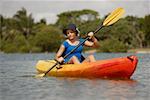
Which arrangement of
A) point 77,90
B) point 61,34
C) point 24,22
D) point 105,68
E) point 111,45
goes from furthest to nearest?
point 24,22 → point 61,34 → point 111,45 → point 105,68 → point 77,90

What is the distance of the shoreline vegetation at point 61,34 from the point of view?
4903 cm

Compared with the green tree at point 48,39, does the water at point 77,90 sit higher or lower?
lower

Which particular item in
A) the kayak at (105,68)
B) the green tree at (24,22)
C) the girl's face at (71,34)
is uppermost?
the green tree at (24,22)

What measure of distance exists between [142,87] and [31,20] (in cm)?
5280

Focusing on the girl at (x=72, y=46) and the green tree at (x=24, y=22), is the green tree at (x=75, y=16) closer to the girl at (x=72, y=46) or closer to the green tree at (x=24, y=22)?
the green tree at (x=24, y=22)

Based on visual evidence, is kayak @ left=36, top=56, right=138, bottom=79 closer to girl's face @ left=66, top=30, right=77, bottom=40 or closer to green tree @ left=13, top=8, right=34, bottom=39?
girl's face @ left=66, top=30, right=77, bottom=40

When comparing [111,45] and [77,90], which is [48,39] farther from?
[77,90]

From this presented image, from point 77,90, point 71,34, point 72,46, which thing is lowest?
point 77,90

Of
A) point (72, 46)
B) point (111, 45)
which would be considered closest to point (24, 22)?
point (111, 45)

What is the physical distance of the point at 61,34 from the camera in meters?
54.0

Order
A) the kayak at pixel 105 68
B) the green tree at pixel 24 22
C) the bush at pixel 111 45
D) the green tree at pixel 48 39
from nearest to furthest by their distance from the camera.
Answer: the kayak at pixel 105 68 → the bush at pixel 111 45 → the green tree at pixel 48 39 → the green tree at pixel 24 22

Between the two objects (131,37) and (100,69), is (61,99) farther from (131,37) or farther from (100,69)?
(131,37)

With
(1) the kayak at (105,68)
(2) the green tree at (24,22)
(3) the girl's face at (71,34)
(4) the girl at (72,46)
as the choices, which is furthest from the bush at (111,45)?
(1) the kayak at (105,68)

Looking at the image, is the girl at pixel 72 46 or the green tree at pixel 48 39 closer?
the girl at pixel 72 46
